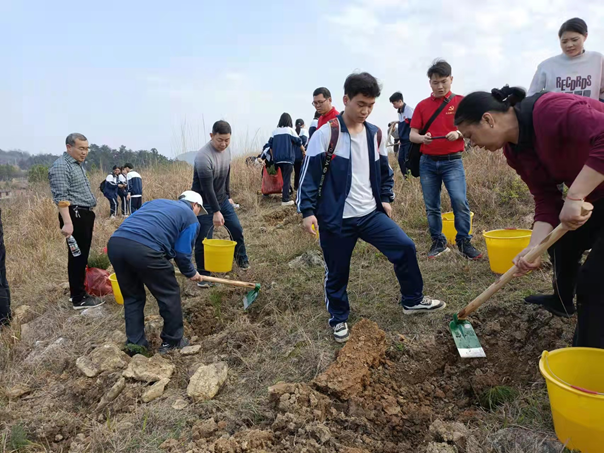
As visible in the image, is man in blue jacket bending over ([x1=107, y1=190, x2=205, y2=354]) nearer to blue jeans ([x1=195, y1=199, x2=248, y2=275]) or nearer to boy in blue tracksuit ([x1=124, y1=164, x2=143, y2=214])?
blue jeans ([x1=195, y1=199, x2=248, y2=275])

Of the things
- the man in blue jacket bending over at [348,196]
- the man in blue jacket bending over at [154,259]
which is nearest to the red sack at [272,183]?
the man in blue jacket bending over at [154,259]

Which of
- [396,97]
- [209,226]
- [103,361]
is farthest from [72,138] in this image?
[396,97]

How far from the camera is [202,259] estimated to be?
4.92m

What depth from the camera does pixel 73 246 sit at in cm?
425

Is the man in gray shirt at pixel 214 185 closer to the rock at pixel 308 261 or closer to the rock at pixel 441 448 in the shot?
the rock at pixel 308 261

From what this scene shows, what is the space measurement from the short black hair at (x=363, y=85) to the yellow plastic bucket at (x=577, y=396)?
73.0 inches

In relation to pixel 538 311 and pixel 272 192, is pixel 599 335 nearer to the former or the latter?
pixel 538 311

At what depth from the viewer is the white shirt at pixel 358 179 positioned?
3.00m

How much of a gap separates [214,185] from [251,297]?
4.59 feet

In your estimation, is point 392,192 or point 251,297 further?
point 251,297

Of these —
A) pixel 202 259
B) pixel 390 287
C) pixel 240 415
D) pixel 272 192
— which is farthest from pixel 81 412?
pixel 272 192

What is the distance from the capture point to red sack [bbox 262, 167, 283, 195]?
883 cm

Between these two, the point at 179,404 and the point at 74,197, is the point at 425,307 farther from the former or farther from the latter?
the point at 74,197

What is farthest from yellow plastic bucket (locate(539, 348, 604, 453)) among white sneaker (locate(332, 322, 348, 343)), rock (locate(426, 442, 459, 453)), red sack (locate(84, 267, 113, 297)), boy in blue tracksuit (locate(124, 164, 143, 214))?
boy in blue tracksuit (locate(124, 164, 143, 214))
